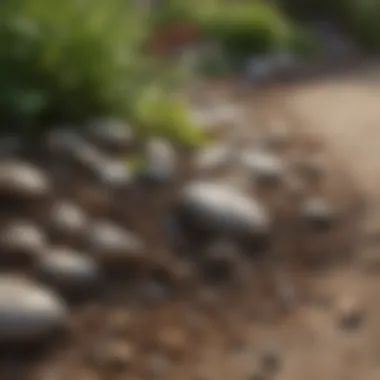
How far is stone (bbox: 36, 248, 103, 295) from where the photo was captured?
2.66m

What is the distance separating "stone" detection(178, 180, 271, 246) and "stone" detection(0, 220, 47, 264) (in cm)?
52

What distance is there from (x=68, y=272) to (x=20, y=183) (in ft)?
1.31

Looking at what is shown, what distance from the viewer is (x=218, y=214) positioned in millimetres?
3072

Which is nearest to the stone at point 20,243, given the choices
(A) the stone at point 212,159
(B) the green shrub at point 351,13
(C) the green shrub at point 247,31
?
(A) the stone at point 212,159

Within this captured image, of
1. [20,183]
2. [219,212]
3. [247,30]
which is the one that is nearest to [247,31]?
[247,30]

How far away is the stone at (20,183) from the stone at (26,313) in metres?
0.41

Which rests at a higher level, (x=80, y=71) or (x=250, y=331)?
(x=80, y=71)

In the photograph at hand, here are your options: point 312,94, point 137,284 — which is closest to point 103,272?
point 137,284

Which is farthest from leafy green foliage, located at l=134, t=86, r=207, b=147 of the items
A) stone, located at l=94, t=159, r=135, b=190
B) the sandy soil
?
the sandy soil

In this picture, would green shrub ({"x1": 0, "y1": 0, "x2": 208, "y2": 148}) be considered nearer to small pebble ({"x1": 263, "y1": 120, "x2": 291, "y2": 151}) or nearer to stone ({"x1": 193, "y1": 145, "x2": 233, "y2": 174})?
stone ({"x1": 193, "y1": 145, "x2": 233, "y2": 174})

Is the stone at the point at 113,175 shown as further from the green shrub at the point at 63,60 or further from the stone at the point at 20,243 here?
the stone at the point at 20,243

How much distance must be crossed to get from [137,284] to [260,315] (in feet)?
1.24

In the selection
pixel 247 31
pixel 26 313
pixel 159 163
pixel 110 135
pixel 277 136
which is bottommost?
pixel 26 313

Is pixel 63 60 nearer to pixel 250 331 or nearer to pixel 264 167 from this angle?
pixel 264 167
